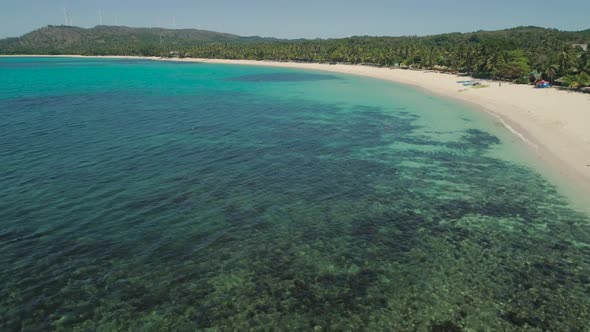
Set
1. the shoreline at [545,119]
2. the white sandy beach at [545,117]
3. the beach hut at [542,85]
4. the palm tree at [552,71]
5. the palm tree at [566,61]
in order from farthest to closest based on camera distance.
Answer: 1. the palm tree at [552,71]
2. the palm tree at [566,61]
3. the beach hut at [542,85]
4. the white sandy beach at [545,117]
5. the shoreline at [545,119]

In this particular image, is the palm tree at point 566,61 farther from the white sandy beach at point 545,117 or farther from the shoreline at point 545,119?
the white sandy beach at point 545,117

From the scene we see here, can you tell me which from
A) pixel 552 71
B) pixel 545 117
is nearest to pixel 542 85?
pixel 552 71

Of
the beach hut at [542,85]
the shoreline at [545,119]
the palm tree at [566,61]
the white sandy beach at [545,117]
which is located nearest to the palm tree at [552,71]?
the palm tree at [566,61]

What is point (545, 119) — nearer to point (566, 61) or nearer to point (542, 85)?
point (542, 85)

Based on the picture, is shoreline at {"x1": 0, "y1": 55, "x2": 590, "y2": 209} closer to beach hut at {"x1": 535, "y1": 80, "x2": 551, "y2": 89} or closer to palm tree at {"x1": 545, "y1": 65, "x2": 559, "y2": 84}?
beach hut at {"x1": 535, "y1": 80, "x2": 551, "y2": 89}

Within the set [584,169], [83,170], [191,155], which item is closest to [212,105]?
[191,155]

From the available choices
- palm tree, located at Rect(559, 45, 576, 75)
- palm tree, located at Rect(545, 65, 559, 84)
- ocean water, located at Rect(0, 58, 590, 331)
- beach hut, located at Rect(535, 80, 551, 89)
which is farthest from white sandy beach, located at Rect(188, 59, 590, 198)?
palm tree, located at Rect(559, 45, 576, 75)
